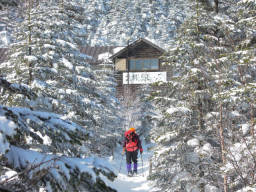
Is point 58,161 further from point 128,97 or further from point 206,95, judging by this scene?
point 128,97

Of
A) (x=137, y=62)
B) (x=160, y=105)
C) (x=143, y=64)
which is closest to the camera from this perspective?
(x=160, y=105)

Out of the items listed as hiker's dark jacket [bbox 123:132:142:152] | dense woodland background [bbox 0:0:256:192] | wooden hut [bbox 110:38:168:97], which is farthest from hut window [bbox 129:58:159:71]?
hiker's dark jacket [bbox 123:132:142:152]

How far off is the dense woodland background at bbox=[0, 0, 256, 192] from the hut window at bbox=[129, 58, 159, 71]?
54.7ft

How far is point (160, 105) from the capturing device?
966cm

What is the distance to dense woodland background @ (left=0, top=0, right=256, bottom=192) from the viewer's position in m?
2.30

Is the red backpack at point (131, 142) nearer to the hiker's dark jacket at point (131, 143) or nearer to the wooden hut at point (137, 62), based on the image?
the hiker's dark jacket at point (131, 143)

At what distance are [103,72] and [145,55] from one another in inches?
628

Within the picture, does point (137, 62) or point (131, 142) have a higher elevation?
point (137, 62)

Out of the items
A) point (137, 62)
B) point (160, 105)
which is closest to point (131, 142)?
point (160, 105)

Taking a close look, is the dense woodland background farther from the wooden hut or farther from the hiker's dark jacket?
the wooden hut

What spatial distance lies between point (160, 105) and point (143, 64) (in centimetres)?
2512

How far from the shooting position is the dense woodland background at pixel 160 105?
7.56ft

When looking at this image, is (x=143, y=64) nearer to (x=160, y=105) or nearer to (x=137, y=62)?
(x=137, y=62)

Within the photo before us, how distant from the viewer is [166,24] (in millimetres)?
66000
